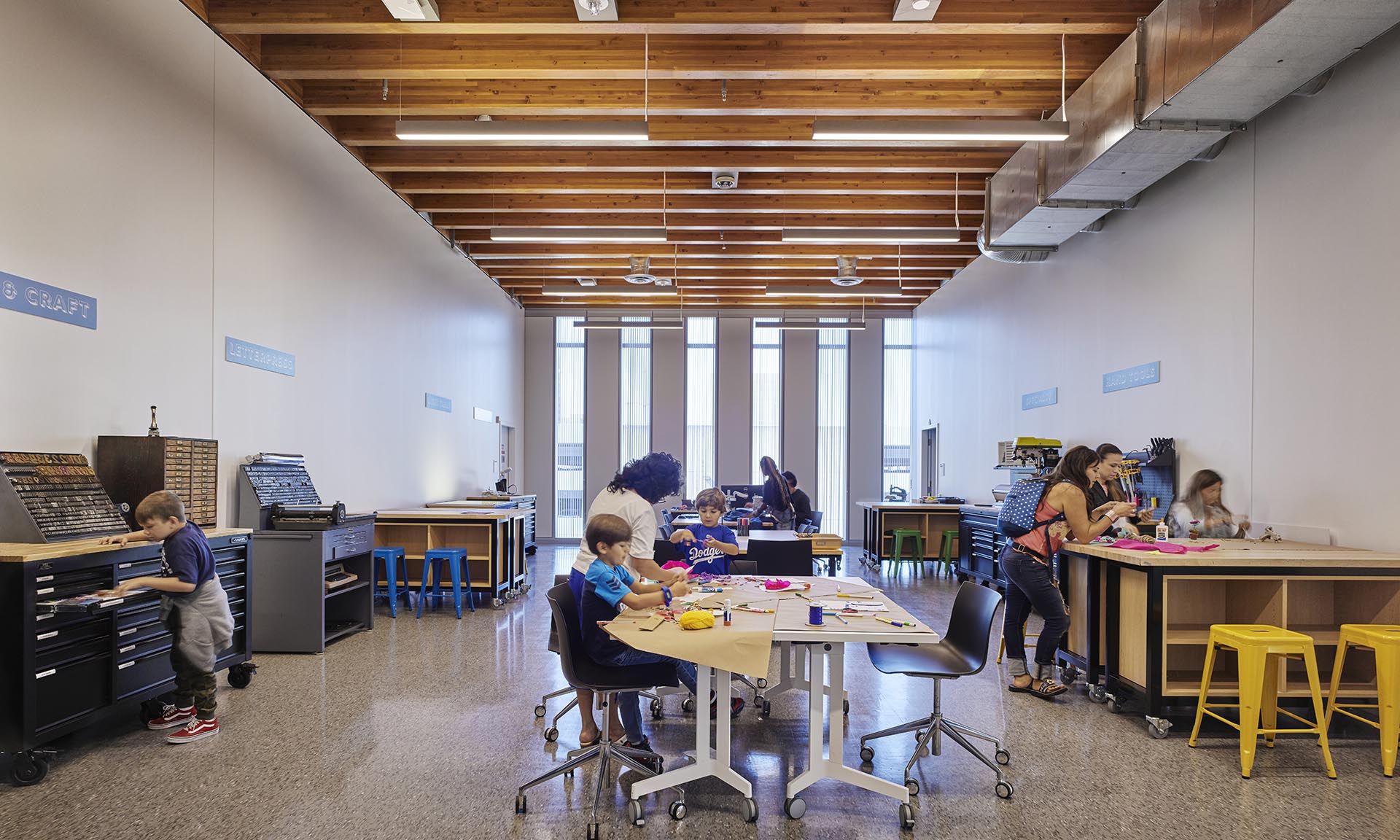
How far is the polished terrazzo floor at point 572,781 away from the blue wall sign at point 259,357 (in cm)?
234

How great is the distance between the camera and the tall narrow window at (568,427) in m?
15.1

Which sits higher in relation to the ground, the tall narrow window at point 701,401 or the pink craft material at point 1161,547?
the tall narrow window at point 701,401

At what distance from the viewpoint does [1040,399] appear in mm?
9211

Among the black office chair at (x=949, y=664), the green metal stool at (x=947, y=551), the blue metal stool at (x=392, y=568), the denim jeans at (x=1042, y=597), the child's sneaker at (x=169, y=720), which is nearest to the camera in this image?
the black office chair at (x=949, y=664)

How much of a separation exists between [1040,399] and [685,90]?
534cm

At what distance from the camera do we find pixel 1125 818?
11.1 ft

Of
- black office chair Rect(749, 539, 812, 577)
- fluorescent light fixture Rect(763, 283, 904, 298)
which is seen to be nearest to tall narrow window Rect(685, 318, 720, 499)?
fluorescent light fixture Rect(763, 283, 904, 298)

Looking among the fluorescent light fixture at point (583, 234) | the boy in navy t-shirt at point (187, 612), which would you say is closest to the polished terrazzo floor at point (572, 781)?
the boy in navy t-shirt at point (187, 612)

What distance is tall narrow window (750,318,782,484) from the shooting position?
15.0m

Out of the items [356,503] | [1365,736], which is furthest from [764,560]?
[356,503]

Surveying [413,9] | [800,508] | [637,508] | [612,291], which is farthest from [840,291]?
[637,508]

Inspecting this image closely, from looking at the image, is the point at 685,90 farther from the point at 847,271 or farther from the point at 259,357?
the point at 847,271

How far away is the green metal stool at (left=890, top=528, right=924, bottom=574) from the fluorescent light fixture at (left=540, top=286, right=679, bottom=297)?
5.64 meters

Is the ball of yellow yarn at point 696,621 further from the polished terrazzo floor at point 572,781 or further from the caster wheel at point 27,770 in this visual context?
the caster wheel at point 27,770
